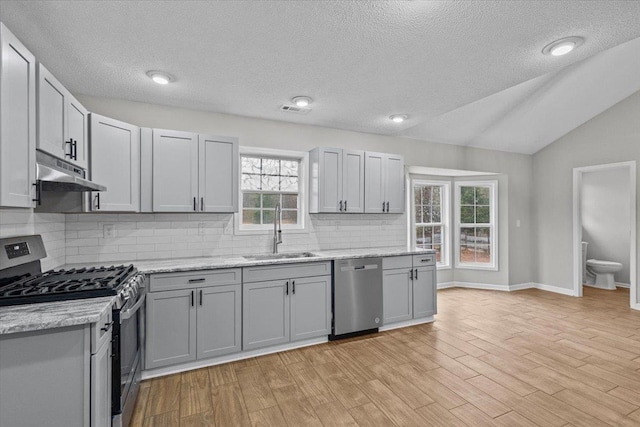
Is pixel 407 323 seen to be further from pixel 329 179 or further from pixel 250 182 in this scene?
pixel 250 182

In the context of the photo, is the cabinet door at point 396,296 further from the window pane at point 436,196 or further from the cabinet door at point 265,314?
the window pane at point 436,196

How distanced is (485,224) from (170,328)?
5.38m

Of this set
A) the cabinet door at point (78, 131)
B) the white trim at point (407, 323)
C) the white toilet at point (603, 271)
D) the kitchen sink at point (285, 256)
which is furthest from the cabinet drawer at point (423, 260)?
the white toilet at point (603, 271)

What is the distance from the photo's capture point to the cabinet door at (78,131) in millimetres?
2254

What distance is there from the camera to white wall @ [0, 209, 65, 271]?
7.18 ft

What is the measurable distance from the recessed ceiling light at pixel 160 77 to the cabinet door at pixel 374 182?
2.40 meters

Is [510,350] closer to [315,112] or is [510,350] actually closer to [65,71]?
[315,112]

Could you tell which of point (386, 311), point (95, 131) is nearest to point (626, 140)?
point (386, 311)

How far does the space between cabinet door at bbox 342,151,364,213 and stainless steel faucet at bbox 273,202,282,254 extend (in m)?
0.84

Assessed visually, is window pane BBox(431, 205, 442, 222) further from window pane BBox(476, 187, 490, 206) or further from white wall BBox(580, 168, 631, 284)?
white wall BBox(580, 168, 631, 284)

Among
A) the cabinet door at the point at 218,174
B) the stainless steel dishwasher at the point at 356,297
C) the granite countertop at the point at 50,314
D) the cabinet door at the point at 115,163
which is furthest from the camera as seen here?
the stainless steel dishwasher at the point at 356,297

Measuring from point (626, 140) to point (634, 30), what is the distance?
3468 millimetres

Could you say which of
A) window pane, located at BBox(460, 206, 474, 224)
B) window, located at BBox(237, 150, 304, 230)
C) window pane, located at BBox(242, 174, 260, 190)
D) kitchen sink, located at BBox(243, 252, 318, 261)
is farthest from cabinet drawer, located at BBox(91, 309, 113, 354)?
window pane, located at BBox(460, 206, 474, 224)

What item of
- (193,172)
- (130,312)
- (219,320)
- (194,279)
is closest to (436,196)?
(193,172)
